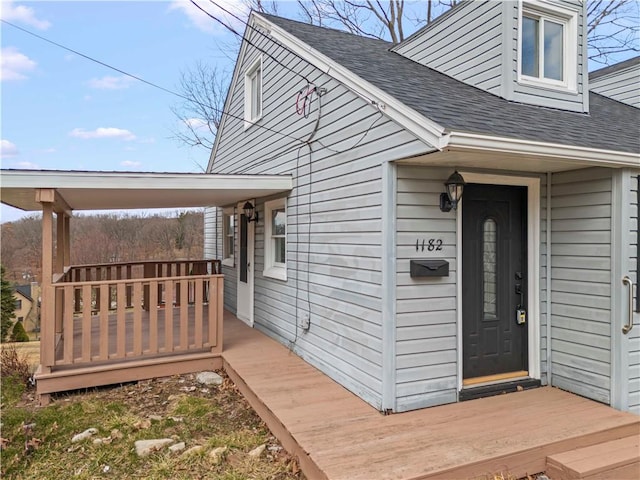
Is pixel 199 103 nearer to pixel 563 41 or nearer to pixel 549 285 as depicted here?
pixel 563 41

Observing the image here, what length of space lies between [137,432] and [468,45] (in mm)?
5455

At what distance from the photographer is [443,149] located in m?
2.81

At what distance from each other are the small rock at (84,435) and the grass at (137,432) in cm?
5

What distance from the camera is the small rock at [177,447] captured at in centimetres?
322

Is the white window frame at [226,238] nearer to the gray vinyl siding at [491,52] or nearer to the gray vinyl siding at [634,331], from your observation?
the gray vinyl siding at [491,52]

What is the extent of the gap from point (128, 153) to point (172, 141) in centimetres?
249

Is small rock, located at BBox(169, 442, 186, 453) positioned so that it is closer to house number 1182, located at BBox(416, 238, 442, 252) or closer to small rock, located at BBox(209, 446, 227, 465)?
small rock, located at BBox(209, 446, 227, 465)

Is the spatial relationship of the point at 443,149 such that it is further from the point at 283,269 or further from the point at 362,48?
the point at 362,48

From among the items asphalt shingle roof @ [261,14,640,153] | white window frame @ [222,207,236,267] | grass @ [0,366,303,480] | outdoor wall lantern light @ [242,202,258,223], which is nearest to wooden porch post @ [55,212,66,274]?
grass @ [0,366,303,480]

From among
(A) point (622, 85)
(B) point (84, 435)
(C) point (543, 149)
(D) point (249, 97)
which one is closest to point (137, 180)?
(B) point (84, 435)

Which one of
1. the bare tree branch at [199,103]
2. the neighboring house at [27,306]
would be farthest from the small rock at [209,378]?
the neighboring house at [27,306]

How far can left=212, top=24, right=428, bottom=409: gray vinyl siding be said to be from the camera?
11.9ft

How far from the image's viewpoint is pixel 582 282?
386 centimetres

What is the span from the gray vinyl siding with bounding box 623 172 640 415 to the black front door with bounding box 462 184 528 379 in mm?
852
